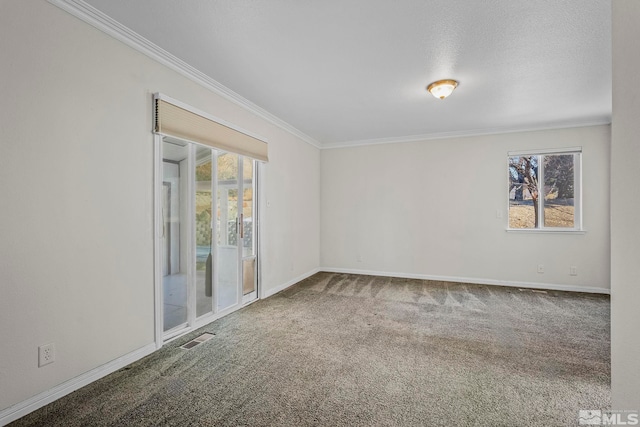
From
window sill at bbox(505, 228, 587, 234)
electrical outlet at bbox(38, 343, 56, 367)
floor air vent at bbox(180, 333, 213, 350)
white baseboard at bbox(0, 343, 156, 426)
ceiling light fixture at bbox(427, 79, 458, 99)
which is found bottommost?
floor air vent at bbox(180, 333, 213, 350)

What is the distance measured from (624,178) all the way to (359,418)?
177 cm

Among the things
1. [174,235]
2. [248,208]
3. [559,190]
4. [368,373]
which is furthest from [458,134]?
[174,235]

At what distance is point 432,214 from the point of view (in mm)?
5305

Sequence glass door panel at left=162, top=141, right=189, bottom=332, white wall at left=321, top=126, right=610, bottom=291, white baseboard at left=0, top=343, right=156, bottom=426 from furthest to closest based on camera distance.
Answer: white wall at left=321, top=126, right=610, bottom=291 < glass door panel at left=162, top=141, right=189, bottom=332 < white baseboard at left=0, top=343, right=156, bottom=426

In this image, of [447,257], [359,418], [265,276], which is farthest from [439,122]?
[359,418]

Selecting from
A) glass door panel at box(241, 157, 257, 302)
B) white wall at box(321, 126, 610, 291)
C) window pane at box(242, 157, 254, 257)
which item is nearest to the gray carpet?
glass door panel at box(241, 157, 257, 302)

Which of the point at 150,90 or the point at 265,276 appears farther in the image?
the point at 265,276

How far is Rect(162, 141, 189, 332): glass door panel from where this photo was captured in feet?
9.30

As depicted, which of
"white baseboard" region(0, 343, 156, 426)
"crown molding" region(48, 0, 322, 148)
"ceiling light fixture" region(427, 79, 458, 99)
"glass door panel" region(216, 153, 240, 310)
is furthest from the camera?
"glass door panel" region(216, 153, 240, 310)

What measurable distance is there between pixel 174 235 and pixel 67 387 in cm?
137

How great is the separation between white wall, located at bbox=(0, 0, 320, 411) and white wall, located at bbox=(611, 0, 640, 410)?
282 cm

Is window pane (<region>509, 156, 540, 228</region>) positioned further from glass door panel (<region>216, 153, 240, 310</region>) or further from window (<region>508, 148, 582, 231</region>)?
glass door panel (<region>216, 153, 240, 310</region>)

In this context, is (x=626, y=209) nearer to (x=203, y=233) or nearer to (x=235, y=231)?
(x=203, y=233)

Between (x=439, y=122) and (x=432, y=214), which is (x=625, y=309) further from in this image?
(x=432, y=214)
